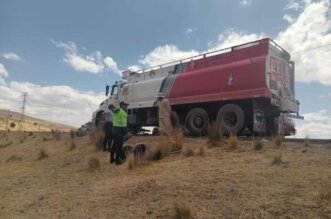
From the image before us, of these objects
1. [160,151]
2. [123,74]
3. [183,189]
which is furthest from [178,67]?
[183,189]

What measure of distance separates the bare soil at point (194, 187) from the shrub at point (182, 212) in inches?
4.3

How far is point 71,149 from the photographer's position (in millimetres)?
15203

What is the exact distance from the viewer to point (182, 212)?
5582 mm

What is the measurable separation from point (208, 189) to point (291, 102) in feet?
30.6

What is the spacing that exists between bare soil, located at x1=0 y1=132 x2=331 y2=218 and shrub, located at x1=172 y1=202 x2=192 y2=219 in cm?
11

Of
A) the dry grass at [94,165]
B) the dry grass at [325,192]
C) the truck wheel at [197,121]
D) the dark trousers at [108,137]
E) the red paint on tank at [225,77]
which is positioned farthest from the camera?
the truck wheel at [197,121]

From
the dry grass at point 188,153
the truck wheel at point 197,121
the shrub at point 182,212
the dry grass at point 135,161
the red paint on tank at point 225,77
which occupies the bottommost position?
the shrub at point 182,212

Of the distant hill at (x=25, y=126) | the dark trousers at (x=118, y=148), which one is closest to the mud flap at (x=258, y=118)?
the dark trousers at (x=118, y=148)

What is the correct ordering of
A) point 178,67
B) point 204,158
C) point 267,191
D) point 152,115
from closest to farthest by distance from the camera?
point 267,191
point 204,158
point 178,67
point 152,115

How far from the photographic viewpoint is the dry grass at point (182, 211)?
18.2 feet

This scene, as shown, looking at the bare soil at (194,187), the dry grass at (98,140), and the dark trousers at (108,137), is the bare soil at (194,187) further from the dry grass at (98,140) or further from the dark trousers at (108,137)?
the dry grass at (98,140)

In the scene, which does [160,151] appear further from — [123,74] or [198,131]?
[123,74]

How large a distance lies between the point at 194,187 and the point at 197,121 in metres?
8.86

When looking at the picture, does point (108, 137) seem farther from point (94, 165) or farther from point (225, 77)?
point (225, 77)
